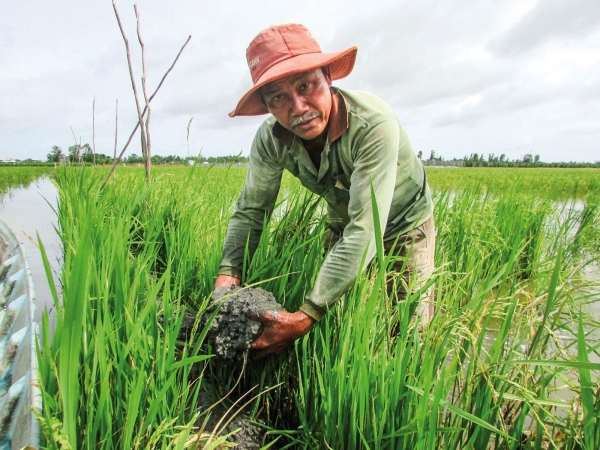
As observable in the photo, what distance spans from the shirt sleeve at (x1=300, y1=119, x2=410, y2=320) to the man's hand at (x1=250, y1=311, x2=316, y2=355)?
0.12 ft

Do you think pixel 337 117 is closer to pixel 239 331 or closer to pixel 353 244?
→ pixel 353 244

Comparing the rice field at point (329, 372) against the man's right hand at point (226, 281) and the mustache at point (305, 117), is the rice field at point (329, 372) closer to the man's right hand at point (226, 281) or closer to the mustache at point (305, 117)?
the man's right hand at point (226, 281)

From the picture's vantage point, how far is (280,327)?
1.28m

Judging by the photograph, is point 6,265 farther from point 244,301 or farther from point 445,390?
point 445,390

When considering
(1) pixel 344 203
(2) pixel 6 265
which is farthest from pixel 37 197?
(1) pixel 344 203

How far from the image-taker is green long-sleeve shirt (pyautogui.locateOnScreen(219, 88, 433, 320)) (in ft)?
4.53

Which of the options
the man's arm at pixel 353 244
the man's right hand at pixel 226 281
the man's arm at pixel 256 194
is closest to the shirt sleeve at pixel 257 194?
the man's arm at pixel 256 194

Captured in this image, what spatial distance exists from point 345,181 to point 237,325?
869 mm

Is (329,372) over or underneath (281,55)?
underneath

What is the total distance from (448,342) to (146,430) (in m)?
0.84

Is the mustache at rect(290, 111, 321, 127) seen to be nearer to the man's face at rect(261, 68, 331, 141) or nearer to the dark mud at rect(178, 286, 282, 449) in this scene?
the man's face at rect(261, 68, 331, 141)

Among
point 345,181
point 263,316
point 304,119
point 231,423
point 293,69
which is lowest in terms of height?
point 231,423

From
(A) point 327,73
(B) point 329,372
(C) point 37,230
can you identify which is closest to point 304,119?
(A) point 327,73

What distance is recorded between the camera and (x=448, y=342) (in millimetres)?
1106
